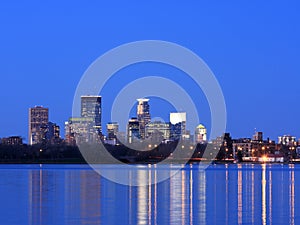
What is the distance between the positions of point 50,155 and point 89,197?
152883 mm

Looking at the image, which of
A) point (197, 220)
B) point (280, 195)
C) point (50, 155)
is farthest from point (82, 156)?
point (197, 220)

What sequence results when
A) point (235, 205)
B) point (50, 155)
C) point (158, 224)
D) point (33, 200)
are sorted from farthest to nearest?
1. point (50, 155)
2. point (33, 200)
3. point (235, 205)
4. point (158, 224)

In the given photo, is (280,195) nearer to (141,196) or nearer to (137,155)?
(141,196)

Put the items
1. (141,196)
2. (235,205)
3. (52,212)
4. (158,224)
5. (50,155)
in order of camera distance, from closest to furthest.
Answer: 1. (158,224)
2. (52,212)
3. (235,205)
4. (141,196)
5. (50,155)

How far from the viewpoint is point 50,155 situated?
190 meters

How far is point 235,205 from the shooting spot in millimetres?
34406

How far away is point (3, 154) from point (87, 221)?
169 m

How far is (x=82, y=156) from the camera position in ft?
630

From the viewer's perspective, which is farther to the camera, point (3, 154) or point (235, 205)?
point (3, 154)

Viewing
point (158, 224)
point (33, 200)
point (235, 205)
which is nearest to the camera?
point (158, 224)

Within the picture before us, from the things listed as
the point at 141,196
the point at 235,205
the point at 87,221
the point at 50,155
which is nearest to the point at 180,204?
the point at 235,205

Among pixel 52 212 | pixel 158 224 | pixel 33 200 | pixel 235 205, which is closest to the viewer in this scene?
pixel 158 224

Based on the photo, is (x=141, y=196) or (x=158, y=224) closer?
(x=158, y=224)

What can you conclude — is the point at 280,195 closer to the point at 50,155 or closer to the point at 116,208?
the point at 116,208
